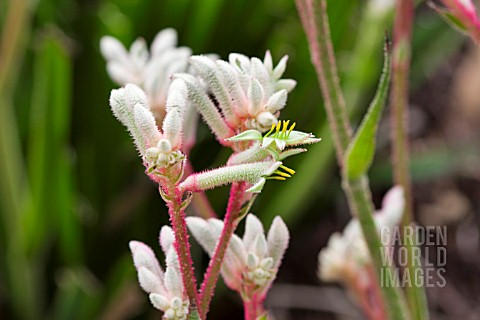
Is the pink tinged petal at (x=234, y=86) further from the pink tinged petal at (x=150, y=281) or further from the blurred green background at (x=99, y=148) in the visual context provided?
the blurred green background at (x=99, y=148)

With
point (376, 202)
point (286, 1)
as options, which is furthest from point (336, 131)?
point (376, 202)

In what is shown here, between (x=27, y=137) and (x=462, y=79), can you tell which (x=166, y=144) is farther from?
(x=462, y=79)

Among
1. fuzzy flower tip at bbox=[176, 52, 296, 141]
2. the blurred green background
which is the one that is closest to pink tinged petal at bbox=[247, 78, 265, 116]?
fuzzy flower tip at bbox=[176, 52, 296, 141]

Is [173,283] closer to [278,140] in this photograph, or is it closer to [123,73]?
[278,140]

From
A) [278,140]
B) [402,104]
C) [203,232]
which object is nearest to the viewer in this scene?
[278,140]

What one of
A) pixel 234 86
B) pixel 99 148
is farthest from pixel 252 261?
pixel 99 148

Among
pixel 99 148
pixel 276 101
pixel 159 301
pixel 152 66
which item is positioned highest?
pixel 99 148

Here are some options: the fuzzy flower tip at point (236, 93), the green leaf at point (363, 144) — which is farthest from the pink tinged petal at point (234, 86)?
the green leaf at point (363, 144)

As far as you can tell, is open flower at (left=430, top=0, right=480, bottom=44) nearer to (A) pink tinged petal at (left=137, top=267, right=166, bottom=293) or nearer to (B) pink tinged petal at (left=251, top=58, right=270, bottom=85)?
(B) pink tinged petal at (left=251, top=58, right=270, bottom=85)
